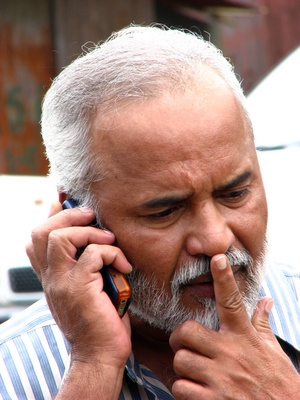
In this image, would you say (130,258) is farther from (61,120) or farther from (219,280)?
(61,120)

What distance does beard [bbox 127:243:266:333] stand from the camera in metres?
2.69

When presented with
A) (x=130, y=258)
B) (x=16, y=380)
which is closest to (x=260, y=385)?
(x=130, y=258)

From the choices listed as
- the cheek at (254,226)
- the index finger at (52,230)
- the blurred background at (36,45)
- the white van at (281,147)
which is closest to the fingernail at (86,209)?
the index finger at (52,230)

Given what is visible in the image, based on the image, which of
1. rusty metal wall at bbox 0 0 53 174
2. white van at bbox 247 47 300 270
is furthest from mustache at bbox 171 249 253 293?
rusty metal wall at bbox 0 0 53 174

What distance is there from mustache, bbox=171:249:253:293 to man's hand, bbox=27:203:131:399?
0.18 m

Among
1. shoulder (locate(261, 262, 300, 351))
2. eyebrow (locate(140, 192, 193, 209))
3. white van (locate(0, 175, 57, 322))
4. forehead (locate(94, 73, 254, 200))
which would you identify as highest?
forehead (locate(94, 73, 254, 200))

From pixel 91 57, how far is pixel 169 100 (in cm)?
44

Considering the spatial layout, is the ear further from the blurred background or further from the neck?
the blurred background

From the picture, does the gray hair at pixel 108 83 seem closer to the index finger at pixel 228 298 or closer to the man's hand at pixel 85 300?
the man's hand at pixel 85 300

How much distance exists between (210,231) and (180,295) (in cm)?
26

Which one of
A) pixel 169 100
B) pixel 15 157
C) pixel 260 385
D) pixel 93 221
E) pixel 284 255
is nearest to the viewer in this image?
pixel 260 385

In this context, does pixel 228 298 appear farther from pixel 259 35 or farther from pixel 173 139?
pixel 259 35

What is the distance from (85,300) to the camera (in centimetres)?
271

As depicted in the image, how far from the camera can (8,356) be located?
282 cm
